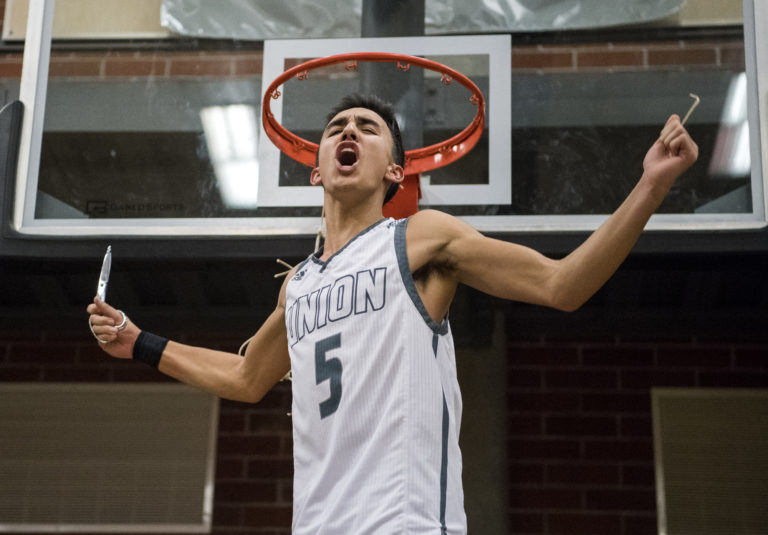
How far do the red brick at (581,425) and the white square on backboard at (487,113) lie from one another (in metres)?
1.92

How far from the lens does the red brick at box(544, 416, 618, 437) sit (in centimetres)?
447

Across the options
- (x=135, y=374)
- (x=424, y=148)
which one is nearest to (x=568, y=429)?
(x=424, y=148)

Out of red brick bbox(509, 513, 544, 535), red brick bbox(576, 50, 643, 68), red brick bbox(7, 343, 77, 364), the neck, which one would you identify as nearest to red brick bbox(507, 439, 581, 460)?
red brick bbox(509, 513, 544, 535)

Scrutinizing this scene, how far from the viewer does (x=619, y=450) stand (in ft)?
14.6

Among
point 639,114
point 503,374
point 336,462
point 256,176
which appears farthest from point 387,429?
point 503,374

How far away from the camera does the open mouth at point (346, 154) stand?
1.89 meters

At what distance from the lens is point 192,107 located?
3.25 meters

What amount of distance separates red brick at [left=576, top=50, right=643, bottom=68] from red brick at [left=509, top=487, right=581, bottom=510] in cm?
224

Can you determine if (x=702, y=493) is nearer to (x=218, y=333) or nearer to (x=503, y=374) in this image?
(x=503, y=374)

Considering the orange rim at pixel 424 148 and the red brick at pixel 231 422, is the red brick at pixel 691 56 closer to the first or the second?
the orange rim at pixel 424 148

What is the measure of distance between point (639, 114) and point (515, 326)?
1.71 meters

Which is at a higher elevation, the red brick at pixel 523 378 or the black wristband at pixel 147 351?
the red brick at pixel 523 378

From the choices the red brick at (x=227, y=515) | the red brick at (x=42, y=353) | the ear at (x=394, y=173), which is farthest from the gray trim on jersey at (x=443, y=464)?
the red brick at (x=42, y=353)

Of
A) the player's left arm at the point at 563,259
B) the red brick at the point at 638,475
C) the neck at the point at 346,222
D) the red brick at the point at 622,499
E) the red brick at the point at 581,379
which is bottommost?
the red brick at the point at 622,499
